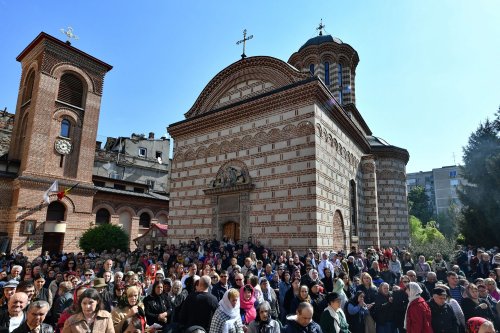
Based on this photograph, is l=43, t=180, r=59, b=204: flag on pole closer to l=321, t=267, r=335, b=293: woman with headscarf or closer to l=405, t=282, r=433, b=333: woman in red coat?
l=321, t=267, r=335, b=293: woman with headscarf

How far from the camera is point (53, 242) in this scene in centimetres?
2322

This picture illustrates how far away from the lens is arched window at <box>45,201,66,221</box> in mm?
23250

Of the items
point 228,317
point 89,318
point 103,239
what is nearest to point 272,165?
point 228,317

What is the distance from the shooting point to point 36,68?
24.3 m

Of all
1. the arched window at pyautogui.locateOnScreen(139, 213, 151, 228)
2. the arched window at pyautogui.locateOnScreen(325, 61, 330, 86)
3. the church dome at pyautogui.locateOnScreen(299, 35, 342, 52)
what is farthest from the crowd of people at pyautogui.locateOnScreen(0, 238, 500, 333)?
the arched window at pyautogui.locateOnScreen(139, 213, 151, 228)

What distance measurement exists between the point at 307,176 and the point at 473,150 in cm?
1367

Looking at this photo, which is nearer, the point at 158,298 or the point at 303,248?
the point at 158,298

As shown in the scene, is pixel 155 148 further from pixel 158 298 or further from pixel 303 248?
pixel 158 298

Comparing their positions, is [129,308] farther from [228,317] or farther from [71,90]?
[71,90]

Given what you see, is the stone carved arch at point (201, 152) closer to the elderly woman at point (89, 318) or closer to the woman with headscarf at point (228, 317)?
the woman with headscarf at point (228, 317)

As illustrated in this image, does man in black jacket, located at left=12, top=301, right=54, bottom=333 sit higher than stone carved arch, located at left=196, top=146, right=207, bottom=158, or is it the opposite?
stone carved arch, located at left=196, top=146, right=207, bottom=158

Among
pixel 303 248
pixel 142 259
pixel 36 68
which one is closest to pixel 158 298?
pixel 142 259

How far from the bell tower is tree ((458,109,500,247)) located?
2688 cm

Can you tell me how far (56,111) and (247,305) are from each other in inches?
956
